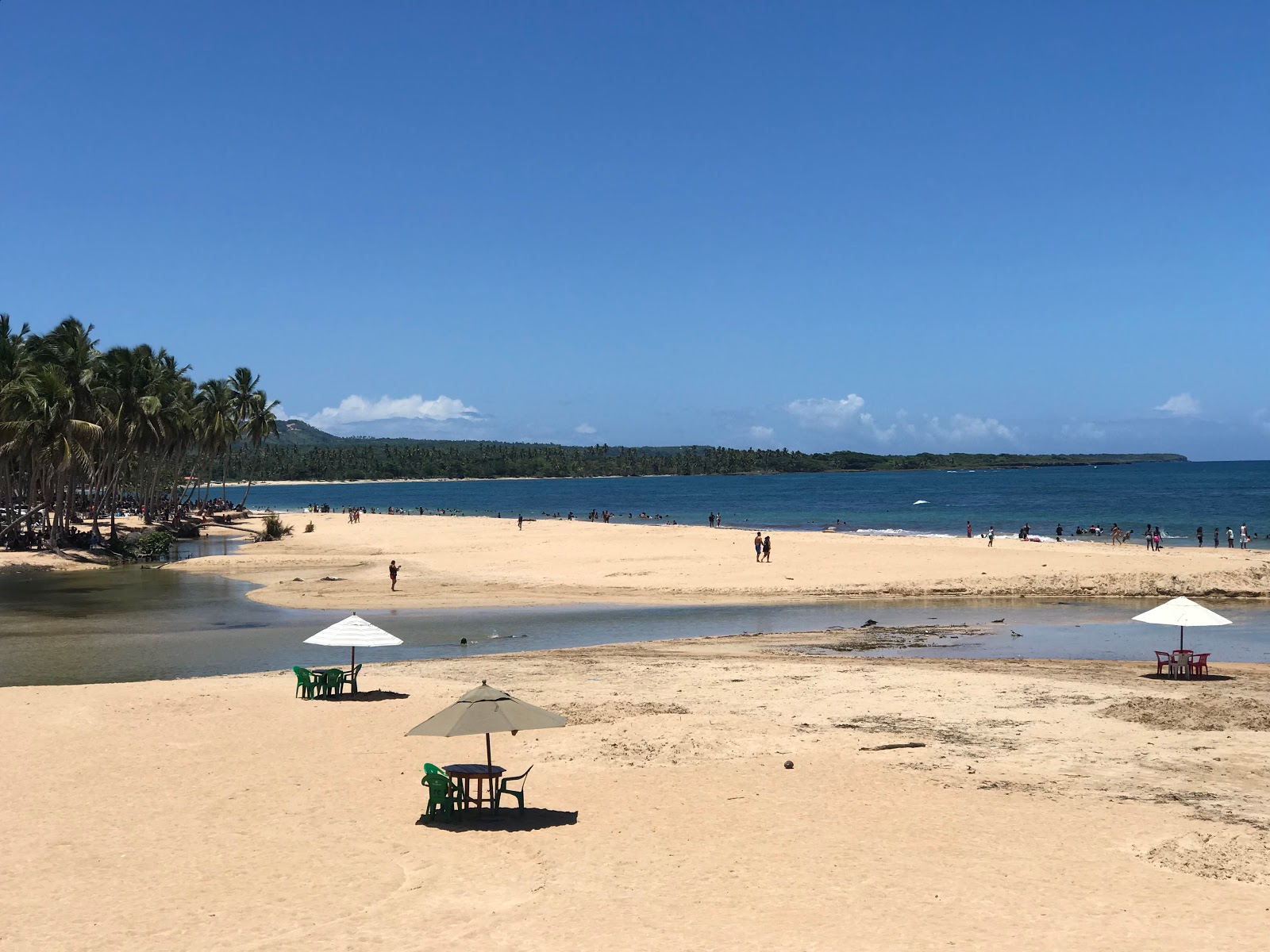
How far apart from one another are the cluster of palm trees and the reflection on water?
12524 millimetres

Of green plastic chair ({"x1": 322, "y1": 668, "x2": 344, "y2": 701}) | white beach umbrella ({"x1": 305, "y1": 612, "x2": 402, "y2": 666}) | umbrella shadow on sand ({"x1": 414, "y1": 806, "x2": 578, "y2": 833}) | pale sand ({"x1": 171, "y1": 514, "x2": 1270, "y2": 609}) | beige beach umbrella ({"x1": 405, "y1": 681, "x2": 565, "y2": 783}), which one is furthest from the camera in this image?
pale sand ({"x1": 171, "y1": 514, "x2": 1270, "y2": 609})

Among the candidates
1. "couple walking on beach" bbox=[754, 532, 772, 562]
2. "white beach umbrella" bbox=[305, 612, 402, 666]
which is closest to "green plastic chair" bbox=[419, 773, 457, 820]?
"white beach umbrella" bbox=[305, 612, 402, 666]

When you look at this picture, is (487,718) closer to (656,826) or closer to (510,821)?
(510,821)

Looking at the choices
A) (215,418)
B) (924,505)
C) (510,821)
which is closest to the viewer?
(510,821)

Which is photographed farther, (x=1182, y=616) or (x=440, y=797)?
(x=1182, y=616)

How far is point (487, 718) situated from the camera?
12867mm

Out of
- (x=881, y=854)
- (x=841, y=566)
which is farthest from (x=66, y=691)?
(x=841, y=566)

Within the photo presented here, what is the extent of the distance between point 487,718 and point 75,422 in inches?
1979

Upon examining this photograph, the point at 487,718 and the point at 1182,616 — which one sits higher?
the point at 1182,616

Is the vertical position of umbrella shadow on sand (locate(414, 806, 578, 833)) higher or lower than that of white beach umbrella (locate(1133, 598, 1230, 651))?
lower

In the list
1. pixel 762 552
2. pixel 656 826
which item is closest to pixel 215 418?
pixel 762 552

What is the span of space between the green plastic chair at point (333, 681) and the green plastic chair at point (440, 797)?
825 cm

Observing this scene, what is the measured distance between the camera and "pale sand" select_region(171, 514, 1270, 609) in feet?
129

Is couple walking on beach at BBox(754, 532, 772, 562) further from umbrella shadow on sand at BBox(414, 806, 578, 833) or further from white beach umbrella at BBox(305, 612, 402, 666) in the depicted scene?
umbrella shadow on sand at BBox(414, 806, 578, 833)
